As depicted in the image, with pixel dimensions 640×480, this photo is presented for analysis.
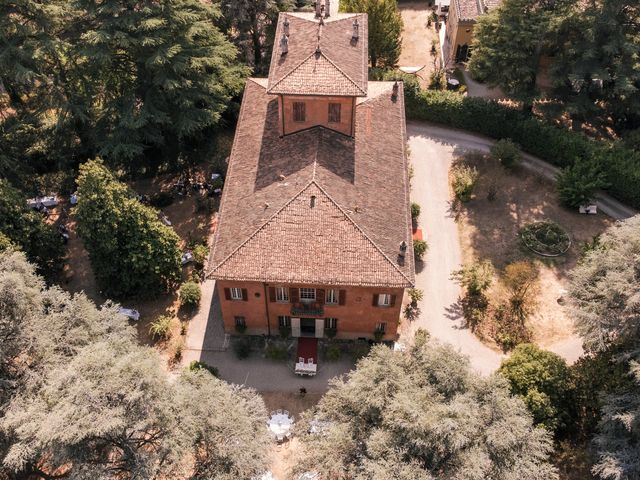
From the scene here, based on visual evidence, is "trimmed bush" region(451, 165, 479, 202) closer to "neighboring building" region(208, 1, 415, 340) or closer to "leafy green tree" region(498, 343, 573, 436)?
"neighboring building" region(208, 1, 415, 340)

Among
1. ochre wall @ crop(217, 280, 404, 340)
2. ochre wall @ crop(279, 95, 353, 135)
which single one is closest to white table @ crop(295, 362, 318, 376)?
ochre wall @ crop(217, 280, 404, 340)

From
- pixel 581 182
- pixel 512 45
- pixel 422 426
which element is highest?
pixel 512 45

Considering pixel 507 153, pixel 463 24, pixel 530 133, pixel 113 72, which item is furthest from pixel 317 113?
pixel 463 24

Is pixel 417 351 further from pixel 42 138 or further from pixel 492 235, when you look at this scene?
pixel 42 138

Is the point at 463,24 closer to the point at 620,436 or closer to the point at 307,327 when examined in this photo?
the point at 307,327

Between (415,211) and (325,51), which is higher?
(325,51)

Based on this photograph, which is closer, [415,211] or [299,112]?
[299,112]

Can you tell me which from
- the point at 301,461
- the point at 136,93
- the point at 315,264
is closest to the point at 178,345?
Result: the point at 315,264
